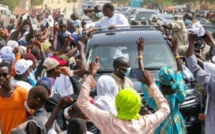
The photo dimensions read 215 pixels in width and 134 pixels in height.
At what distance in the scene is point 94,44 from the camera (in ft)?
32.4

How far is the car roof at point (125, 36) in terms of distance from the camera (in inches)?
389

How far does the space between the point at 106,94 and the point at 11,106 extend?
1046 millimetres

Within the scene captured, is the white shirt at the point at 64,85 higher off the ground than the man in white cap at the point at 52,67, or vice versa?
the man in white cap at the point at 52,67

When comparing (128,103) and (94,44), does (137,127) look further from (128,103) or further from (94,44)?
(94,44)

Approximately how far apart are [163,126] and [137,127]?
189 cm

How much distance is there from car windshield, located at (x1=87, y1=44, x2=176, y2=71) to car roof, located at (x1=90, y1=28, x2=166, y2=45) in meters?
0.11

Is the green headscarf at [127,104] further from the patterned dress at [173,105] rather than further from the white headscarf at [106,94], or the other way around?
the patterned dress at [173,105]

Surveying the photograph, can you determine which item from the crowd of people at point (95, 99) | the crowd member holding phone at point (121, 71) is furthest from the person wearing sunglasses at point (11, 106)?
the crowd member holding phone at point (121, 71)

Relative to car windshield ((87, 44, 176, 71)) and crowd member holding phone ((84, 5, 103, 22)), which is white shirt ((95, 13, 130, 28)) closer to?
car windshield ((87, 44, 176, 71))

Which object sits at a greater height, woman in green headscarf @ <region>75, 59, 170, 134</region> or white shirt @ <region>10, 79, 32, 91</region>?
woman in green headscarf @ <region>75, 59, 170, 134</region>

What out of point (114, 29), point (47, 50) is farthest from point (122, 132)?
point (47, 50)

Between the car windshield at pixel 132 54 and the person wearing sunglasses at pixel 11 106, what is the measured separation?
3.11 metres

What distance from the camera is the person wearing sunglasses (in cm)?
633

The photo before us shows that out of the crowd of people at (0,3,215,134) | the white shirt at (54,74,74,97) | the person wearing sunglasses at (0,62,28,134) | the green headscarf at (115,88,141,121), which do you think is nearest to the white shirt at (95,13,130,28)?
the crowd of people at (0,3,215,134)
